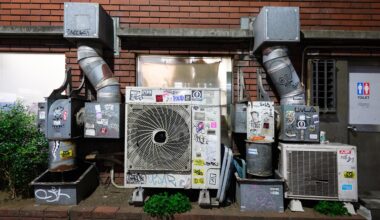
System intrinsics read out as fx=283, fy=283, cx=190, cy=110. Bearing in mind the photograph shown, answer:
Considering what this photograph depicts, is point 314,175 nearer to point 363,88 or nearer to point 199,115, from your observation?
point 199,115

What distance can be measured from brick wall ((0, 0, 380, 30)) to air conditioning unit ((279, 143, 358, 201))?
2407 mm

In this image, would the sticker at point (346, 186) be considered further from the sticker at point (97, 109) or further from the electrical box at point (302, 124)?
the sticker at point (97, 109)

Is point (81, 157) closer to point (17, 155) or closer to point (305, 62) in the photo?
point (17, 155)

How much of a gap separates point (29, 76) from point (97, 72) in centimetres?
164

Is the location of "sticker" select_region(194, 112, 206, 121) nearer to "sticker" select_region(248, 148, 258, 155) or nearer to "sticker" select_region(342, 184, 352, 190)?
"sticker" select_region(248, 148, 258, 155)

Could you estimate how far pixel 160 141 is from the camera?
414 centimetres

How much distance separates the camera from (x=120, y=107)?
14.5ft

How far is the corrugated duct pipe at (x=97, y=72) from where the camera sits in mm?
4543

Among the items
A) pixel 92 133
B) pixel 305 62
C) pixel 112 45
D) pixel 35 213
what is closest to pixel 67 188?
pixel 35 213

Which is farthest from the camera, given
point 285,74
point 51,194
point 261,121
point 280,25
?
point 285,74

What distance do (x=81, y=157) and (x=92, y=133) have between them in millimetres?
948

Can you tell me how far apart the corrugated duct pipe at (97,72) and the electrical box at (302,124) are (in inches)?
107

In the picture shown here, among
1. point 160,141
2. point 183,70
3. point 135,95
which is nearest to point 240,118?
point 160,141

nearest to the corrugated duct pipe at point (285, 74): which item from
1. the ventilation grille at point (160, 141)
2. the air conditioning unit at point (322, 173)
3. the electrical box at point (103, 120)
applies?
the air conditioning unit at point (322, 173)
